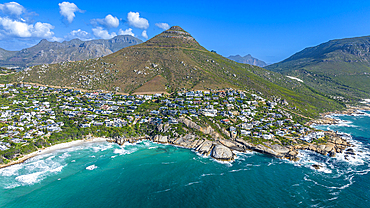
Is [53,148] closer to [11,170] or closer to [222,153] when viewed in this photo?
[11,170]

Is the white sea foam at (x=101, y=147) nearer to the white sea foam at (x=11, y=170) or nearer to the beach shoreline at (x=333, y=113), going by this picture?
the white sea foam at (x=11, y=170)

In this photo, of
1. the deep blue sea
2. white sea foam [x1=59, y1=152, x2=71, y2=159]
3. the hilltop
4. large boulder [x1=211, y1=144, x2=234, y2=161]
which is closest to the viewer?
the deep blue sea

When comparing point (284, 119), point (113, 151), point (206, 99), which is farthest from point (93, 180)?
point (284, 119)

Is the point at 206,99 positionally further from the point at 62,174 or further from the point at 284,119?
the point at 62,174

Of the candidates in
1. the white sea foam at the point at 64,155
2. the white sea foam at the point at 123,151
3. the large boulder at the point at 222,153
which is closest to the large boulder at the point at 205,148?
the large boulder at the point at 222,153

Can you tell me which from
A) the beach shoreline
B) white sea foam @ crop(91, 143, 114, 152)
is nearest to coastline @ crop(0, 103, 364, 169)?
white sea foam @ crop(91, 143, 114, 152)

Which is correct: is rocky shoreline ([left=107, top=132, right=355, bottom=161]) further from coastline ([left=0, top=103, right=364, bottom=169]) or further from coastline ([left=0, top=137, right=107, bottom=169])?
coastline ([left=0, top=137, right=107, bottom=169])

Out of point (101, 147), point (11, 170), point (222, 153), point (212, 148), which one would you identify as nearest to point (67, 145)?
point (101, 147)

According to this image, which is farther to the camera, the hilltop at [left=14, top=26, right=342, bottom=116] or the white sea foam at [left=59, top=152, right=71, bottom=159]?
the hilltop at [left=14, top=26, right=342, bottom=116]
